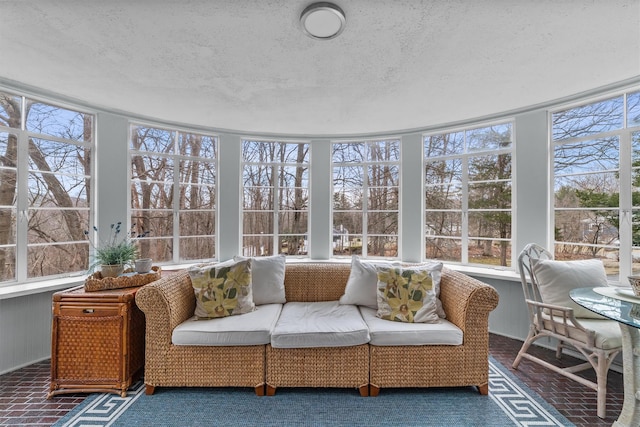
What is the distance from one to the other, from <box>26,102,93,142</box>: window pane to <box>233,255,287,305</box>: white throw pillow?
84.1 inches

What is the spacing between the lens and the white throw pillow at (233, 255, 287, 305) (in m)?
2.75

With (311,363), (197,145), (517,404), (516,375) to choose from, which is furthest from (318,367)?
(197,145)

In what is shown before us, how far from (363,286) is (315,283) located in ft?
1.67

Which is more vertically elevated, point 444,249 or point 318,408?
point 444,249

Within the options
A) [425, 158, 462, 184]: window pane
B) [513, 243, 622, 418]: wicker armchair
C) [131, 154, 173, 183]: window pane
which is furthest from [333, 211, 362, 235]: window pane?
[131, 154, 173, 183]: window pane

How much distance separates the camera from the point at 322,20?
5.52 ft

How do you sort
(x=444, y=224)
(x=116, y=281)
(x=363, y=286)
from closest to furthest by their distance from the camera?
(x=116, y=281)
(x=363, y=286)
(x=444, y=224)

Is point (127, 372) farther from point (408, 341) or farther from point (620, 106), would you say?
point (620, 106)

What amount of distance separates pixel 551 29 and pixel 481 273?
235 centimetres

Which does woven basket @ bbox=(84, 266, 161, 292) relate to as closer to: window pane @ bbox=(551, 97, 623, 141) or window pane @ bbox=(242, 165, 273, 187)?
window pane @ bbox=(242, 165, 273, 187)

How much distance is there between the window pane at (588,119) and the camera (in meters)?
2.71

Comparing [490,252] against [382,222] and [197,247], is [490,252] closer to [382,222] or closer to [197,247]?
[382,222]

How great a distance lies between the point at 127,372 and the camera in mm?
2143

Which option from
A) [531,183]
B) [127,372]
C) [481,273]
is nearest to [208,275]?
[127,372]
